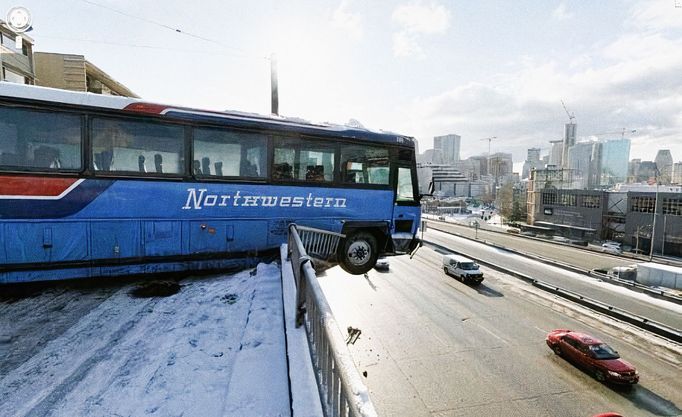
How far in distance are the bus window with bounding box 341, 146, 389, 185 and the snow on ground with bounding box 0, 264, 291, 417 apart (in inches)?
176

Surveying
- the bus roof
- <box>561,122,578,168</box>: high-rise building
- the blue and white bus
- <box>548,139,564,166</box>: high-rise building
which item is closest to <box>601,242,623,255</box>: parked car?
the bus roof

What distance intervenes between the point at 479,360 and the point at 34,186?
17771 mm

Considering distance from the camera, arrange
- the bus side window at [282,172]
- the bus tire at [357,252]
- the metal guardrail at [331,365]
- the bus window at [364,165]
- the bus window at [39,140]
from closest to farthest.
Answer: the metal guardrail at [331,365] → the bus window at [39,140] → the bus side window at [282,172] → the bus window at [364,165] → the bus tire at [357,252]

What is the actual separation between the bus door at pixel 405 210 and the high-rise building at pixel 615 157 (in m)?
163

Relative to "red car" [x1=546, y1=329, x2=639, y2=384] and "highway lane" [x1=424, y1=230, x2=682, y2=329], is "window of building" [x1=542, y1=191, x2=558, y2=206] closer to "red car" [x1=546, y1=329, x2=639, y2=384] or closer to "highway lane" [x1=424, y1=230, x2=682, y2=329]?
"highway lane" [x1=424, y1=230, x2=682, y2=329]

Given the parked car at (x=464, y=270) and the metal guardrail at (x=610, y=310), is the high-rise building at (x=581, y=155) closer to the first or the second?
the metal guardrail at (x=610, y=310)

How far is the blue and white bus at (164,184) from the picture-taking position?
20.8 feet

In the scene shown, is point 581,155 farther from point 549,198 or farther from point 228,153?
point 228,153

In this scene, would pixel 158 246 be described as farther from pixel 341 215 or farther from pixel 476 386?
pixel 476 386

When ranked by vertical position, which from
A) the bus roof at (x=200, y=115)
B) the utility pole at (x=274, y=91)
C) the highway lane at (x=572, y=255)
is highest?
the utility pole at (x=274, y=91)

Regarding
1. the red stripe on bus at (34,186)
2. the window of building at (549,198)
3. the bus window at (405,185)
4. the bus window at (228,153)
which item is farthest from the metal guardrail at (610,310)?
the window of building at (549,198)

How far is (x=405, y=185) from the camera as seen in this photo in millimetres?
10180

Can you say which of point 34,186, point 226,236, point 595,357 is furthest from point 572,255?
point 34,186

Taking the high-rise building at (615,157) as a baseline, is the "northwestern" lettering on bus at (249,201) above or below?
below
